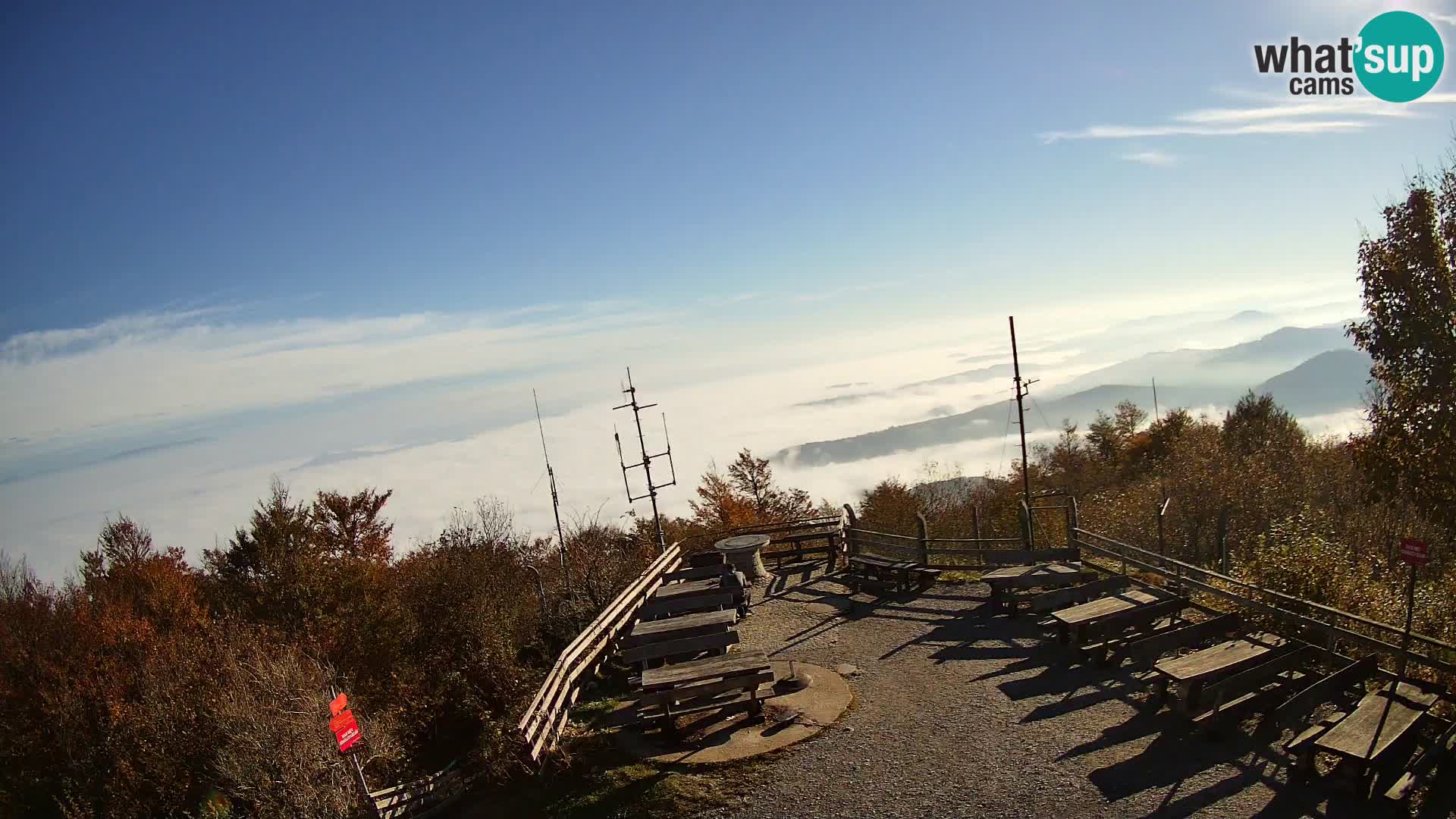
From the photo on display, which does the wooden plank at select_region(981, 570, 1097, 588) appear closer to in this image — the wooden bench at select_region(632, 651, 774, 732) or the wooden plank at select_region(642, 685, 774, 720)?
the wooden plank at select_region(642, 685, 774, 720)

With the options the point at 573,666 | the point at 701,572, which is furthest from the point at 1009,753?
the point at 701,572

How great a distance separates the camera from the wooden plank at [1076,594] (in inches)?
571

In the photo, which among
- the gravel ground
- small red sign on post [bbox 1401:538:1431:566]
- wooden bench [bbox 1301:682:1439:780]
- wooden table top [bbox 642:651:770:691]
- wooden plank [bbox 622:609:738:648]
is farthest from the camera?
wooden plank [bbox 622:609:738:648]

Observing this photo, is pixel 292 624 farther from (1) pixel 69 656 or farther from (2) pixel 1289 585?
(2) pixel 1289 585

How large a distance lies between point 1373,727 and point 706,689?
7.69 m

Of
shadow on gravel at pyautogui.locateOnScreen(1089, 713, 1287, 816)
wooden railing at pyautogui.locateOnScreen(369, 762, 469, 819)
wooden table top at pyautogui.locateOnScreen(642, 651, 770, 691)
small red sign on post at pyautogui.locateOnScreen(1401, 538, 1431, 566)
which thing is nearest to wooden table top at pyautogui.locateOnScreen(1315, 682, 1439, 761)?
shadow on gravel at pyautogui.locateOnScreen(1089, 713, 1287, 816)

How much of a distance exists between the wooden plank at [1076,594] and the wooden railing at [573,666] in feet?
26.3

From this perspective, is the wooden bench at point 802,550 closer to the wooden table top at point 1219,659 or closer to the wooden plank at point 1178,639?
the wooden plank at point 1178,639

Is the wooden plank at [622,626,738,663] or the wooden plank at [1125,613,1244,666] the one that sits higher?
the wooden plank at [622,626,738,663]

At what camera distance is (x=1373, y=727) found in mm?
8281

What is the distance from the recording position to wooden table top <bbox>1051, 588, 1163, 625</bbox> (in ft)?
42.0

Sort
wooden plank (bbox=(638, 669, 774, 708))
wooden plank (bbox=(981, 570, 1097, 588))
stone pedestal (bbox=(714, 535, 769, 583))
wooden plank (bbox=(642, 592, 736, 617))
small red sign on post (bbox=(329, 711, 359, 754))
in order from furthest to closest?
1. stone pedestal (bbox=(714, 535, 769, 583))
2. wooden plank (bbox=(642, 592, 736, 617))
3. wooden plank (bbox=(981, 570, 1097, 588))
4. wooden plank (bbox=(638, 669, 774, 708))
5. small red sign on post (bbox=(329, 711, 359, 754))

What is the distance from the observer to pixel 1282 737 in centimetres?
945

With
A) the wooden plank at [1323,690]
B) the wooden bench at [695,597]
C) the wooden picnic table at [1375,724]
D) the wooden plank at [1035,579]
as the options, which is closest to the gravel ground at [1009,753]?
the wooden plank at [1323,690]
